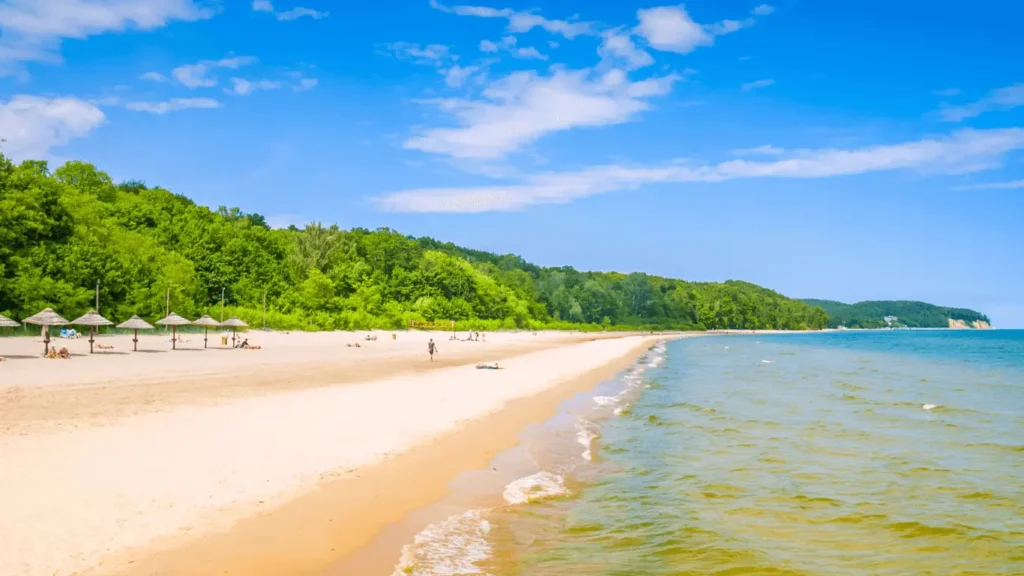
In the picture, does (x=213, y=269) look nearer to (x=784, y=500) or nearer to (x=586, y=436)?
(x=586, y=436)

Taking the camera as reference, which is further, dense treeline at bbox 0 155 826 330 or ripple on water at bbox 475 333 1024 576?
dense treeline at bbox 0 155 826 330

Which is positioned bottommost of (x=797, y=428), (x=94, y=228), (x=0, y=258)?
(x=797, y=428)

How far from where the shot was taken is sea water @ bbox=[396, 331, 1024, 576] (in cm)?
773

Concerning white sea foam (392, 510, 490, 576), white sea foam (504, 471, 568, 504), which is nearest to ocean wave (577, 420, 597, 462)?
white sea foam (504, 471, 568, 504)

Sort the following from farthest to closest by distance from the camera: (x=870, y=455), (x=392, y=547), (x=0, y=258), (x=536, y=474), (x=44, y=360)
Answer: (x=0, y=258), (x=44, y=360), (x=870, y=455), (x=536, y=474), (x=392, y=547)

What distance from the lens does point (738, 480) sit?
1193cm

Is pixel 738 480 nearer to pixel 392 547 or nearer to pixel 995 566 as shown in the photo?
pixel 995 566

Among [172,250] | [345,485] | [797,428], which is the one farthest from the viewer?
[172,250]

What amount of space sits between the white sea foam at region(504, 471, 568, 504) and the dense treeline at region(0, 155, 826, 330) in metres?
51.9

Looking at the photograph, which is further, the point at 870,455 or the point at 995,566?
the point at 870,455

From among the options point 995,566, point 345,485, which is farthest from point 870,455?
point 345,485

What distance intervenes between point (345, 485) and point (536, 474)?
3658 millimetres

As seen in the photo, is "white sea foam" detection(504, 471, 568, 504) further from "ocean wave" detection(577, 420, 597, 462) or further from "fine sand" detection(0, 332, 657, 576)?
"ocean wave" detection(577, 420, 597, 462)

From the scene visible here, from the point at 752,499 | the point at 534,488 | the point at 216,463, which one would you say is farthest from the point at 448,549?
the point at 752,499
